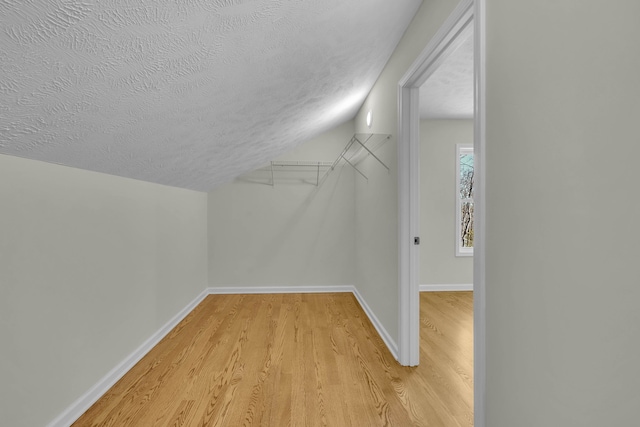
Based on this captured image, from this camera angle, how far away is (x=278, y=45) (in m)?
1.46

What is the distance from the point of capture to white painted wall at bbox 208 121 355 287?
398cm

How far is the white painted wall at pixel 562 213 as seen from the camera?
714 mm

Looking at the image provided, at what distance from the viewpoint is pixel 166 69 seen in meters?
1.17

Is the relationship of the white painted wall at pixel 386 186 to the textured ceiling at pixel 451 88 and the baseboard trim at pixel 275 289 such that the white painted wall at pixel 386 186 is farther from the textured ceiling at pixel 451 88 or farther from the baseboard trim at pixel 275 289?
the baseboard trim at pixel 275 289

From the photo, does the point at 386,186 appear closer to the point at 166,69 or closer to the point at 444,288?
the point at 166,69

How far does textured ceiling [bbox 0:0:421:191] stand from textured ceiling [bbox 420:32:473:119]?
50cm

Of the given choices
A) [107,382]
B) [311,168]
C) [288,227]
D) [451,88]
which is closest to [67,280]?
[107,382]

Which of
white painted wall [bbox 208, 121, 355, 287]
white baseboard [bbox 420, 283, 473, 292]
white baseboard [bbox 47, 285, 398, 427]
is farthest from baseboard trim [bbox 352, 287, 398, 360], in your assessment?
white baseboard [bbox 420, 283, 473, 292]

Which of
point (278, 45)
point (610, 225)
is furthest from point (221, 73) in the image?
point (610, 225)

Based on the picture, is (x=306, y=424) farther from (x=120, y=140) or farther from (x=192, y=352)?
(x=120, y=140)

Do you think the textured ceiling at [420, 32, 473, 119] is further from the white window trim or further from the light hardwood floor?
the light hardwood floor

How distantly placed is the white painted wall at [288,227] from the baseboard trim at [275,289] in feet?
0.15

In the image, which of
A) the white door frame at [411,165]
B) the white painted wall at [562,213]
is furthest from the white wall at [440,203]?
the white painted wall at [562,213]

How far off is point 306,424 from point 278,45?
1.71 metres
